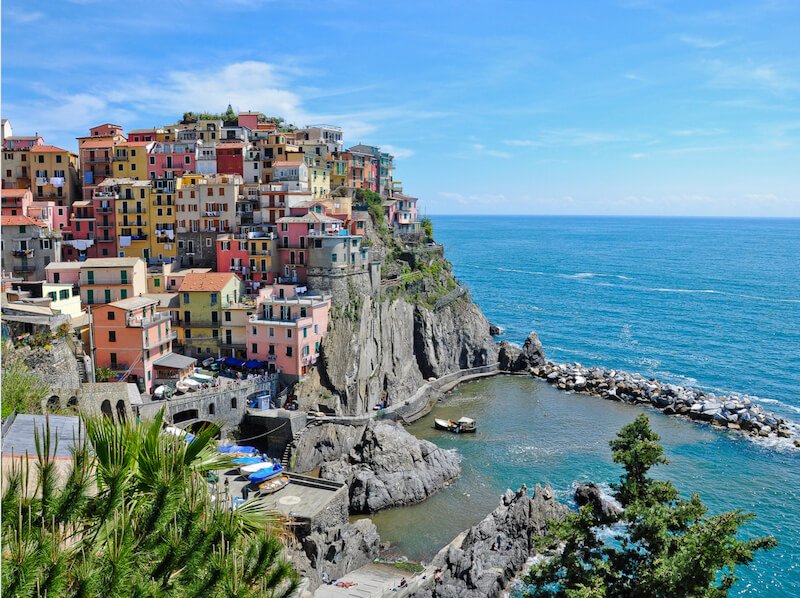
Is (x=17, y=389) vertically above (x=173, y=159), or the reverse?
(x=173, y=159)

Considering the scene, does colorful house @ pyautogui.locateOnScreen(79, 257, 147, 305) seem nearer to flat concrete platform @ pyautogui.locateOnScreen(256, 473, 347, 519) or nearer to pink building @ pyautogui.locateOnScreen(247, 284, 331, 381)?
pink building @ pyautogui.locateOnScreen(247, 284, 331, 381)

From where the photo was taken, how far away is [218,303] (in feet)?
178

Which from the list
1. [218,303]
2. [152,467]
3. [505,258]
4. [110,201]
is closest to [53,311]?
[218,303]

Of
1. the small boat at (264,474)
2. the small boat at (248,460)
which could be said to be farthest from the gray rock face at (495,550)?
the small boat at (248,460)

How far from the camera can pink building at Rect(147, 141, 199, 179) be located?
71938mm

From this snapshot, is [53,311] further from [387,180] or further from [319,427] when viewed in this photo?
[387,180]

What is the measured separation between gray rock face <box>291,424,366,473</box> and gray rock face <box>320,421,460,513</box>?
156 centimetres

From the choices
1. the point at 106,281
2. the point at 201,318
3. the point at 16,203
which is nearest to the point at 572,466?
the point at 201,318

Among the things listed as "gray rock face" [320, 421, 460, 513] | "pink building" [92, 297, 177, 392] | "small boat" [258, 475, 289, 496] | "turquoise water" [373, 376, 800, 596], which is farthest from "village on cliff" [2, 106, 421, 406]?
"turquoise water" [373, 376, 800, 596]

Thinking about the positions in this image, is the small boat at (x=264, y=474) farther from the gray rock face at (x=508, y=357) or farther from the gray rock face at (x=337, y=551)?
the gray rock face at (x=508, y=357)

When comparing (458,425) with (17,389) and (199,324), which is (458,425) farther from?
(17,389)

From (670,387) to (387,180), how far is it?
5197cm

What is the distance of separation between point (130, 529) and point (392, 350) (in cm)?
5142

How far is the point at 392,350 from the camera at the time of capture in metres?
62.9
